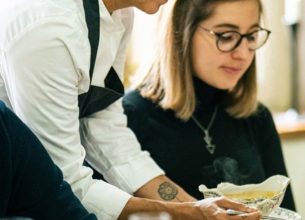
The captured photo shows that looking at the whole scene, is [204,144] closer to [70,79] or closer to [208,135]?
[208,135]

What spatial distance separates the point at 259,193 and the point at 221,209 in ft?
0.63

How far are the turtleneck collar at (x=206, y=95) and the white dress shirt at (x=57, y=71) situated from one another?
451 millimetres

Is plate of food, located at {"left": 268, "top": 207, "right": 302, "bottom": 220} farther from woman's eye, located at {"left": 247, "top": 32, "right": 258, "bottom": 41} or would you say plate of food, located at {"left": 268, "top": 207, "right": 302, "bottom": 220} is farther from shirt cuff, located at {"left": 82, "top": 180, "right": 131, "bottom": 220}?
woman's eye, located at {"left": 247, "top": 32, "right": 258, "bottom": 41}

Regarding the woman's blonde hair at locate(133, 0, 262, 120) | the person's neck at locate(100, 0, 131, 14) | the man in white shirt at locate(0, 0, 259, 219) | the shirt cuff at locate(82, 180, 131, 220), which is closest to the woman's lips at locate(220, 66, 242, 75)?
the woman's blonde hair at locate(133, 0, 262, 120)

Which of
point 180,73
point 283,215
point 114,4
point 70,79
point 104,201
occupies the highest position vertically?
point 114,4

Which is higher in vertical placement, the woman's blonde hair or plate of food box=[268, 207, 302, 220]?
the woman's blonde hair

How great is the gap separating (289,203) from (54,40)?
97 centimetres

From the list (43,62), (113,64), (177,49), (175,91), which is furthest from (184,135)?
(43,62)

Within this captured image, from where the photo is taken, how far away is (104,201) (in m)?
1.28

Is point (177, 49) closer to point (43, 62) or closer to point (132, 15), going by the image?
point (132, 15)

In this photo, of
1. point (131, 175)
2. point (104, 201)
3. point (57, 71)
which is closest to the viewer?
point (57, 71)

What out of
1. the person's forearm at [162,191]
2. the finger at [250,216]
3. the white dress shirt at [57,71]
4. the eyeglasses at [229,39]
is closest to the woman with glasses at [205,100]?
the eyeglasses at [229,39]

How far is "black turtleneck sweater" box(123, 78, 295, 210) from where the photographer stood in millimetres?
1711

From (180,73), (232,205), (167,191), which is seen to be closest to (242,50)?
(180,73)
